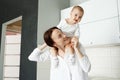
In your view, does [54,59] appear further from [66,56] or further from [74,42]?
[74,42]

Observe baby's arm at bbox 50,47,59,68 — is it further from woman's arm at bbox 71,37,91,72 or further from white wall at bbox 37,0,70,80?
white wall at bbox 37,0,70,80

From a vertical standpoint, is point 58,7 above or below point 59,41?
above

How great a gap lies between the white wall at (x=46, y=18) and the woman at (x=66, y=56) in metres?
1.14

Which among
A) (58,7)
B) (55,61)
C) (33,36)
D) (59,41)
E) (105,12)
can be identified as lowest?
(55,61)

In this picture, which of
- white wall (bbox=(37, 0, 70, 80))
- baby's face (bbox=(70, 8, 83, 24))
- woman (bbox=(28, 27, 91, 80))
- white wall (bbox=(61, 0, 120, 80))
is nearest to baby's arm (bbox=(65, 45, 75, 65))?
woman (bbox=(28, 27, 91, 80))

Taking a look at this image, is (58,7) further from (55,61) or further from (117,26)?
(55,61)

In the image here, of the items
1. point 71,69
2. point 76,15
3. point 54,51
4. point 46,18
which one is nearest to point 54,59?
point 54,51

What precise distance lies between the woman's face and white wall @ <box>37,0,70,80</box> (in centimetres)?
123

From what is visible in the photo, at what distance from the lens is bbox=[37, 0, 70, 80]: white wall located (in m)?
2.78

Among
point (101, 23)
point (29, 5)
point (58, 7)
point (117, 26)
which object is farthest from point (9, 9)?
point (117, 26)

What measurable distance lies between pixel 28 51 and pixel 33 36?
0.26 meters

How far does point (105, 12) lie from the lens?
2.28 meters

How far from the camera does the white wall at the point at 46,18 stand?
2.78 m

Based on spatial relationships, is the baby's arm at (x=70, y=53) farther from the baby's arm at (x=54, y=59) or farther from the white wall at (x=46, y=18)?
the white wall at (x=46, y=18)
